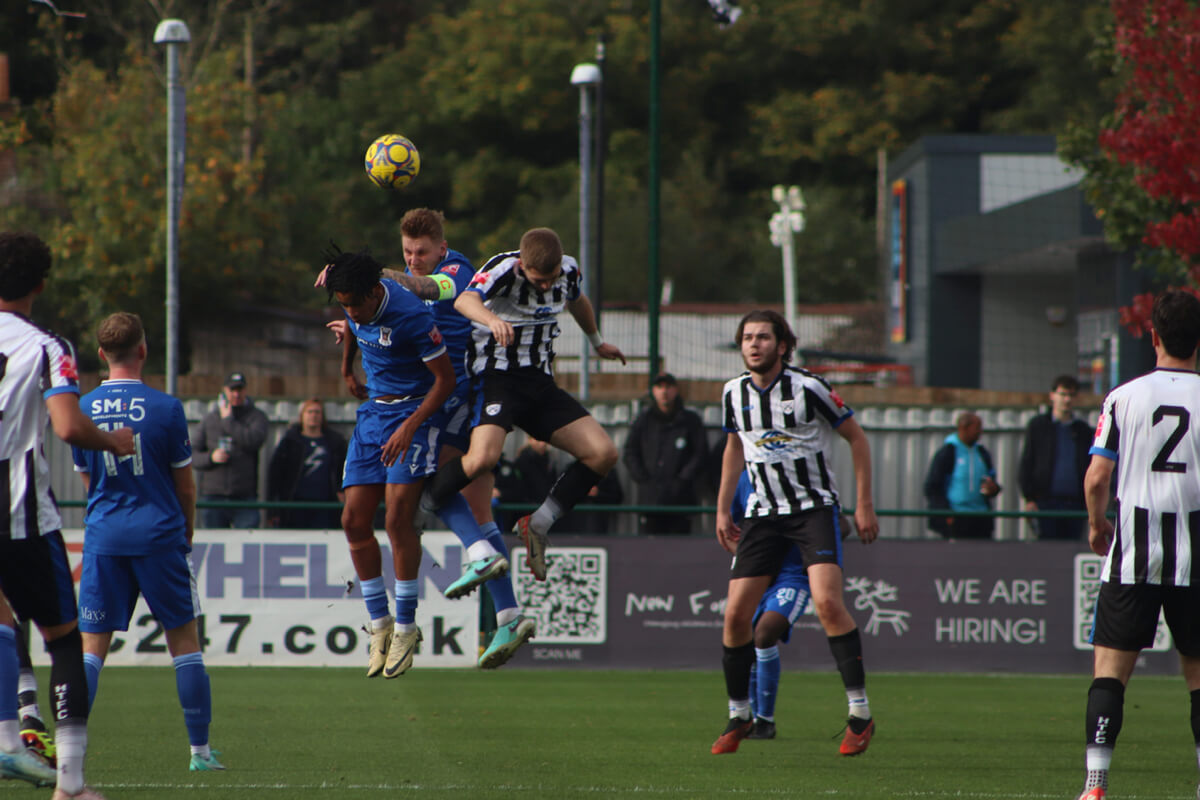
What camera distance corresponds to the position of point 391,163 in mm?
8148

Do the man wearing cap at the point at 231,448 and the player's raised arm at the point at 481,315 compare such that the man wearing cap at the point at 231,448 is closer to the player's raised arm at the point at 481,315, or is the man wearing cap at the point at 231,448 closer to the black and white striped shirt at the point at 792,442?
the black and white striped shirt at the point at 792,442

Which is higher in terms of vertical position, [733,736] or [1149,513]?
[1149,513]

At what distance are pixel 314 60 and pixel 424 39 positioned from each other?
376cm

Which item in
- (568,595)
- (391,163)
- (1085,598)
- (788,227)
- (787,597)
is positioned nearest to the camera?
(391,163)

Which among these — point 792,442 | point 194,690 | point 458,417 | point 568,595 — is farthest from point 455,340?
point 568,595

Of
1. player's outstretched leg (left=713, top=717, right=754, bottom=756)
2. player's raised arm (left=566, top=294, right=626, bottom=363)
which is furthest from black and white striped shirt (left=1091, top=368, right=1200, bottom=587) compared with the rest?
player's outstretched leg (left=713, top=717, right=754, bottom=756)

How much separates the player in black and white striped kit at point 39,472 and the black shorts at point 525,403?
2102 millimetres

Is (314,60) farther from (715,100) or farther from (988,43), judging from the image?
(988,43)

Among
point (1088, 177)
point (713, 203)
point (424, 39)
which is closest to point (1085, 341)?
point (1088, 177)

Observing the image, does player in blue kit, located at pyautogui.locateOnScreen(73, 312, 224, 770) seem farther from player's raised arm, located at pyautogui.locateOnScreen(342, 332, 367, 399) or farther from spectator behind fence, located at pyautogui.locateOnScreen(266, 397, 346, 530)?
spectator behind fence, located at pyautogui.locateOnScreen(266, 397, 346, 530)

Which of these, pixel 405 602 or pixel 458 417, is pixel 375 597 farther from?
pixel 458 417

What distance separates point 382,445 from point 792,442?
2697mm

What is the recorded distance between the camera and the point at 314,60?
52594mm

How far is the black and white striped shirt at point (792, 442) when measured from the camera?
9734 mm
